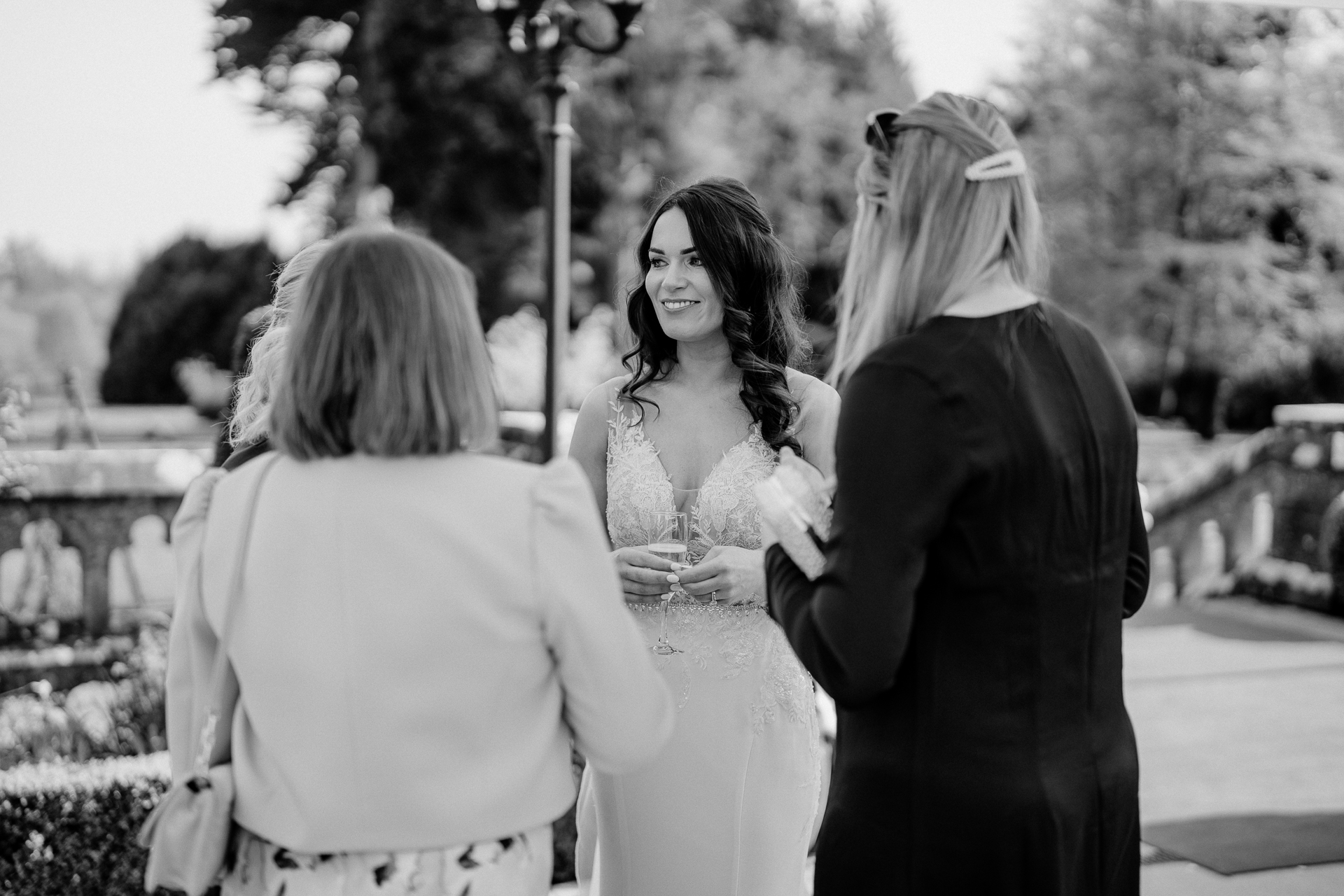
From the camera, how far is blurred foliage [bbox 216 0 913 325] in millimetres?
24562

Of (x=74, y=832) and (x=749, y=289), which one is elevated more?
(x=749, y=289)

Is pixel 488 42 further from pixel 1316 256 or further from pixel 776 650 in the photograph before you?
pixel 776 650

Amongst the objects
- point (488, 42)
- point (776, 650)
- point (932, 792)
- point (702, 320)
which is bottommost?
point (776, 650)

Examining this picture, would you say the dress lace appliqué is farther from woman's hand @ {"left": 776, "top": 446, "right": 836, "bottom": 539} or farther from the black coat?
the black coat

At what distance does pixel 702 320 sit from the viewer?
3072 millimetres

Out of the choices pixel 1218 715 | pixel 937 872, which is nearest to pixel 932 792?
pixel 937 872

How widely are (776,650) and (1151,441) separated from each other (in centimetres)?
2195

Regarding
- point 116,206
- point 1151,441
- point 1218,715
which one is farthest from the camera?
point 116,206

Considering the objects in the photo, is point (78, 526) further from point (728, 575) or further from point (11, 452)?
point (728, 575)

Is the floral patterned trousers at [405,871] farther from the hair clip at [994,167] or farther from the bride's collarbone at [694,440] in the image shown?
the bride's collarbone at [694,440]

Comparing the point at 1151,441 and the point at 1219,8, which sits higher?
the point at 1219,8

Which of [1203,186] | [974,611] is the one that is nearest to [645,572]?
[974,611]

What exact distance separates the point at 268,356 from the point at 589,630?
4.74 ft

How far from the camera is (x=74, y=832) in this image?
3.70 metres
